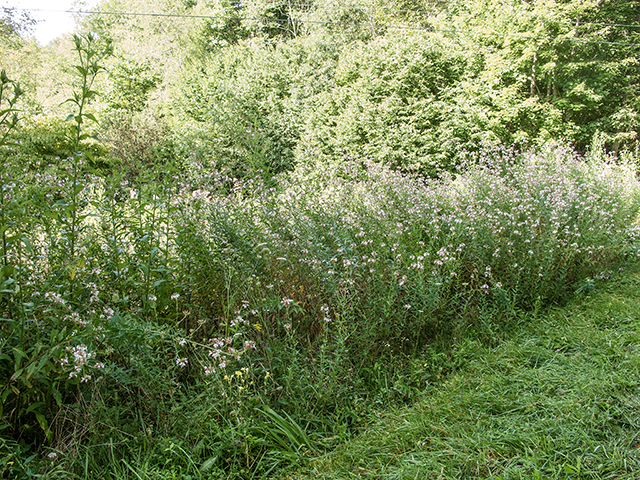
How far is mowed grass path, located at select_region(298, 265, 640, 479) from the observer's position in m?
1.85

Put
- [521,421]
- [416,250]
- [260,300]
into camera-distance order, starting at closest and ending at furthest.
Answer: [521,421] < [260,300] < [416,250]

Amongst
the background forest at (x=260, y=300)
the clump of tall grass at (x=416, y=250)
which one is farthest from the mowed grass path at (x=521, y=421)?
the clump of tall grass at (x=416, y=250)

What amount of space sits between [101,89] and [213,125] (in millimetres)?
9890

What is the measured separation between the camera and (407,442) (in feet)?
6.84

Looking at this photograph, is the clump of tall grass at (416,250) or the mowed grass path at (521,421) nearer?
the mowed grass path at (521,421)

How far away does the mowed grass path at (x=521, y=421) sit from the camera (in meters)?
1.85

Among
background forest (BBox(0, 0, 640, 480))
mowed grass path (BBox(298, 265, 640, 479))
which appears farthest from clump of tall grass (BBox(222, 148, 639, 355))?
mowed grass path (BBox(298, 265, 640, 479))

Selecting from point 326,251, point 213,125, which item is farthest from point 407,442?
point 213,125

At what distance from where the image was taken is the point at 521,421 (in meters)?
2.15

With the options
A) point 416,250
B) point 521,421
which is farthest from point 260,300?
point 521,421

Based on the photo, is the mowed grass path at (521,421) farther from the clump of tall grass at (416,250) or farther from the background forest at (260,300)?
the clump of tall grass at (416,250)

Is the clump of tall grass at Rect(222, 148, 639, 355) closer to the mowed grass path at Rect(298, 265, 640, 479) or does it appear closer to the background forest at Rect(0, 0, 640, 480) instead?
the background forest at Rect(0, 0, 640, 480)

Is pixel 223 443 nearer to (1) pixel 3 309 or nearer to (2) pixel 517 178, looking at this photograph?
(1) pixel 3 309

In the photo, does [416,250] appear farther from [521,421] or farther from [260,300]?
[521,421]
